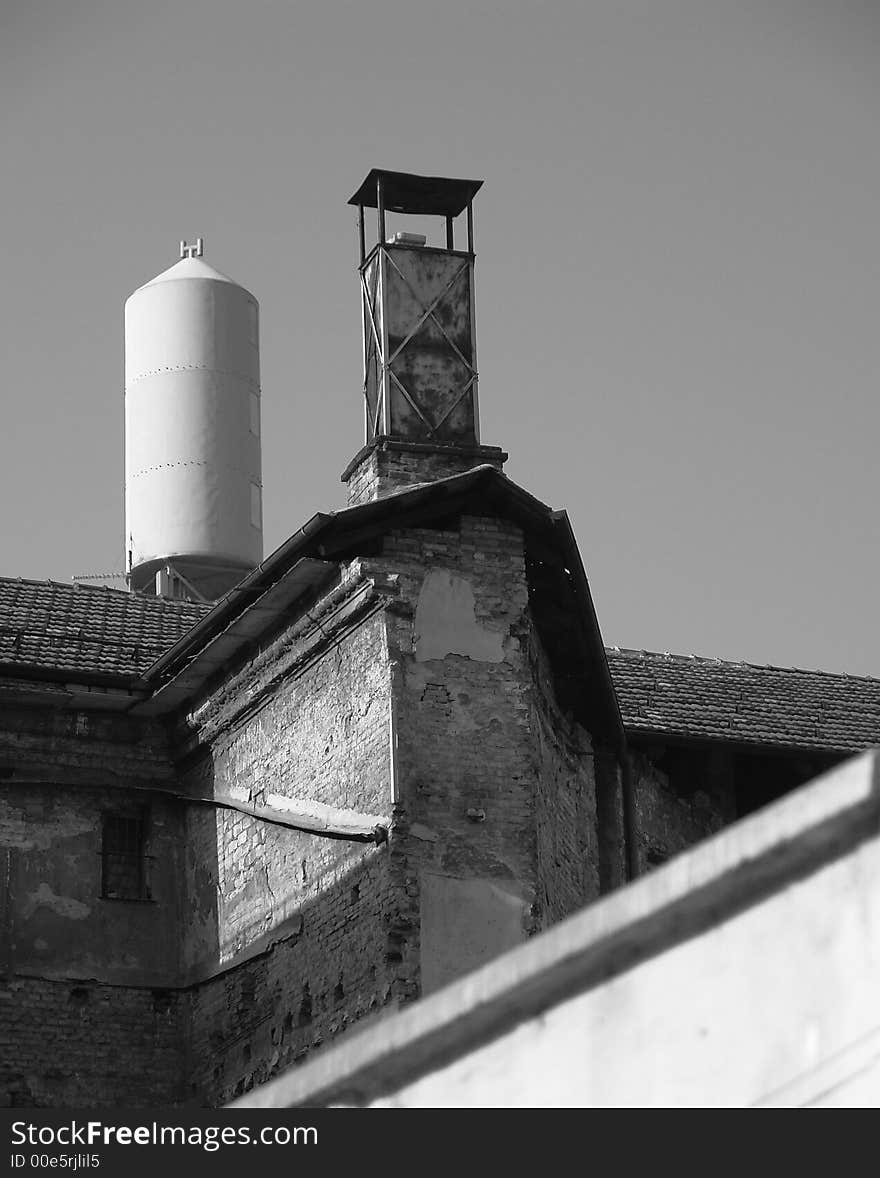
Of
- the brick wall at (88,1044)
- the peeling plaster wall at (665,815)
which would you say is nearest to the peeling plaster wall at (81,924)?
the brick wall at (88,1044)

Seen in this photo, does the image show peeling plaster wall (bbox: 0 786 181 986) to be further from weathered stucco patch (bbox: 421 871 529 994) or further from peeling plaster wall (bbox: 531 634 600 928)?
weathered stucco patch (bbox: 421 871 529 994)

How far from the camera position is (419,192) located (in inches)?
782

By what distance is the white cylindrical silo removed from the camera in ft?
90.9

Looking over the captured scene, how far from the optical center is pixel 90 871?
752 inches

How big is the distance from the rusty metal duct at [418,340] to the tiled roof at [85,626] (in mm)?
2948

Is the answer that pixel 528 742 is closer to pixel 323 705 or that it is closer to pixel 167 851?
pixel 323 705

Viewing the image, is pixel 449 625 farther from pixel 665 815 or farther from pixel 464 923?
pixel 665 815

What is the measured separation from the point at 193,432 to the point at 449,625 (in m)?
11.7

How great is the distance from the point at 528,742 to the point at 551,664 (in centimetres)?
184

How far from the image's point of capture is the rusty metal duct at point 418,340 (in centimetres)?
1861

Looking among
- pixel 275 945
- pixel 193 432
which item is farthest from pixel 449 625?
pixel 193 432

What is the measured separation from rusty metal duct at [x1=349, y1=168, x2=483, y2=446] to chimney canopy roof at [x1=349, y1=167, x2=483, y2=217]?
262 mm

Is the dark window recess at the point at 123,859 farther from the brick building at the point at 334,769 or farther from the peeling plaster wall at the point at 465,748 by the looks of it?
the peeling plaster wall at the point at 465,748

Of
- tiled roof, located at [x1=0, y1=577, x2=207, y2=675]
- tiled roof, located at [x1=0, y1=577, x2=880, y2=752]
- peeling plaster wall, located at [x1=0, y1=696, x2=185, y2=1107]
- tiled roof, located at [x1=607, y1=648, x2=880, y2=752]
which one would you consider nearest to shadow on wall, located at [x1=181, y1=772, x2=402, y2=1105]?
peeling plaster wall, located at [x1=0, y1=696, x2=185, y2=1107]
